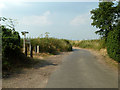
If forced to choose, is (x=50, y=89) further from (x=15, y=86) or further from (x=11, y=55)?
(x=11, y=55)

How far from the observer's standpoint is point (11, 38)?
22.6 ft

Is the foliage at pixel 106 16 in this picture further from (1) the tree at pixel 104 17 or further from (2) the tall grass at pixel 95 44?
(2) the tall grass at pixel 95 44

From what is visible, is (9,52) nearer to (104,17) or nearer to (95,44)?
(104,17)

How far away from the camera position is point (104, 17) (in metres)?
12.5

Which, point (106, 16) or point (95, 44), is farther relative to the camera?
point (95, 44)

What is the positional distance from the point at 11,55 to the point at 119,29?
24.3 feet

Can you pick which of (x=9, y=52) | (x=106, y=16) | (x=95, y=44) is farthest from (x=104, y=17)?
(x=95, y=44)

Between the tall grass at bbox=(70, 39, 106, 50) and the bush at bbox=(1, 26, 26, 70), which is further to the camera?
the tall grass at bbox=(70, 39, 106, 50)

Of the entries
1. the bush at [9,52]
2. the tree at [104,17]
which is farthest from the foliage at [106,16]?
the bush at [9,52]

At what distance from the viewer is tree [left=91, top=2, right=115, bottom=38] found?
12352mm

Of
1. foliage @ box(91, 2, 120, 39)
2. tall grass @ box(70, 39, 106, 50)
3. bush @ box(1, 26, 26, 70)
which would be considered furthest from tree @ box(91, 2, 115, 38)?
bush @ box(1, 26, 26, 70)

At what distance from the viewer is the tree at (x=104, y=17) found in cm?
1235

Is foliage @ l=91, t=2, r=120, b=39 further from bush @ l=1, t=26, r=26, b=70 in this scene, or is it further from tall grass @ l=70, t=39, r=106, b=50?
bush @ l=1, t=26, r=26, b=70

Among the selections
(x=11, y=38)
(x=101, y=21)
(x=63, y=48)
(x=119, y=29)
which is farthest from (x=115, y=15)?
(x=11, y=38)
